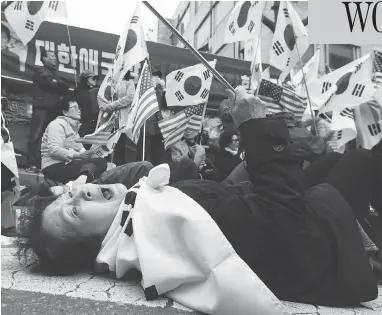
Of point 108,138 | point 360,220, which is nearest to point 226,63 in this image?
point 108,138

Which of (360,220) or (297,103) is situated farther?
(297,103)

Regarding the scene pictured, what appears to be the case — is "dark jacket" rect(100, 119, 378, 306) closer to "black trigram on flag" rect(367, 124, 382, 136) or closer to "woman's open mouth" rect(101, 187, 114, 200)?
"woman's open mouth" rect(101, 187, 114, 200)

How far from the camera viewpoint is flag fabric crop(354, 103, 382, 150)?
4.12 meters

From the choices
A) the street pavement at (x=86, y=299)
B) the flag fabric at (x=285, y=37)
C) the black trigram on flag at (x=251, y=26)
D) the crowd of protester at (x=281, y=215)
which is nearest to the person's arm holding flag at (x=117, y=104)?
the black trigram on flag at (x=251, y=26)

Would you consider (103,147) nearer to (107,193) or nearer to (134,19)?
(134,19)


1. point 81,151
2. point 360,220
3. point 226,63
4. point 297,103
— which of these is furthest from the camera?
point 226,63

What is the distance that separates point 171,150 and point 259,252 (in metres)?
3.98

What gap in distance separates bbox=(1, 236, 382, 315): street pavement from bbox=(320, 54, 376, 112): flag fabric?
3.40 m

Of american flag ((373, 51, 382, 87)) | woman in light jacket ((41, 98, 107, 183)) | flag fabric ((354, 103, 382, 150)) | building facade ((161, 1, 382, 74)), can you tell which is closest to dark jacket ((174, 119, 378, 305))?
woman in light jacket ((41, 98, 107, 183))

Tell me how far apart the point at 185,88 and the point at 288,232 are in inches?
166

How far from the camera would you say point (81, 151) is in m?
4.28

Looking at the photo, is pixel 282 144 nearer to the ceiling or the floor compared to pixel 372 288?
nearer to the ceiling

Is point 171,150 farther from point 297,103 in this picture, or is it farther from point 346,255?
point 346,255

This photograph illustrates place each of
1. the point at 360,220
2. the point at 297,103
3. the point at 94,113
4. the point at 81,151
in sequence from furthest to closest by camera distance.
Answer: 1. the point at 94,113
2. the point at 297,103
3. the point at 81,151
4. the point at 360,220
